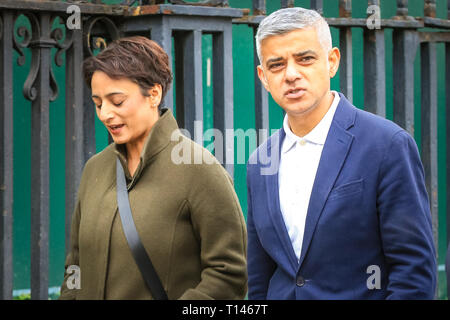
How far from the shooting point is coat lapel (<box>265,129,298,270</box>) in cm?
278

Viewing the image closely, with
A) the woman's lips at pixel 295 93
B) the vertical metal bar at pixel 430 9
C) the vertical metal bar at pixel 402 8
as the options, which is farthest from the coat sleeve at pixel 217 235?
the vertical metal bar at pixel 430 9

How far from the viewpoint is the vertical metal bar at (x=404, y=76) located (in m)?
5.28

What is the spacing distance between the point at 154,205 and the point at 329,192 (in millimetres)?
633

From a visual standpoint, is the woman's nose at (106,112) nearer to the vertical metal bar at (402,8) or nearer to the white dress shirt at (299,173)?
the white dress shirt at (299,173)

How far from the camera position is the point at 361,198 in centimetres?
267

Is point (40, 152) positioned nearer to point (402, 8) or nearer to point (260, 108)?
point (260, 108)

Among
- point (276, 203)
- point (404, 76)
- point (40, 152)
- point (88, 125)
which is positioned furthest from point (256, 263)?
point (404, 76)

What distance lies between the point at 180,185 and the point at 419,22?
283cm

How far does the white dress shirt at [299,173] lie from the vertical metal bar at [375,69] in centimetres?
232

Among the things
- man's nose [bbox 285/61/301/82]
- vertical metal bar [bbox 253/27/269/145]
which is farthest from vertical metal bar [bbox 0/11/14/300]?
man's nose [bbox 285/61/301/82]

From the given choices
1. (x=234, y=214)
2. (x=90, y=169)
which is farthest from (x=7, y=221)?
(x=234, y=214)

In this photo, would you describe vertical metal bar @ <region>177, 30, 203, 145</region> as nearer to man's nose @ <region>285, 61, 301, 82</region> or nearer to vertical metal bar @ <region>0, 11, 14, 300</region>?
vertical metal bar @ <region>0, 11, 14, 300</region>

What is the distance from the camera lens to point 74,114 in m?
4.21

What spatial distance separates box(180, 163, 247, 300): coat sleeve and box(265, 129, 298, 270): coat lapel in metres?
0.19
